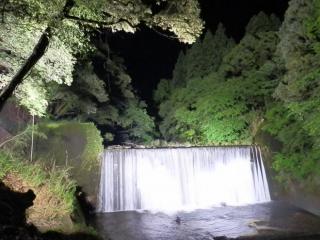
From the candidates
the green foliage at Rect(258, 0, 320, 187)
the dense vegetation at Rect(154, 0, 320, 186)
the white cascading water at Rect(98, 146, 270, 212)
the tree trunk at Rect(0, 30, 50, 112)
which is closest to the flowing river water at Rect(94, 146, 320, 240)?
the white cascading water at Rect(98, 146, 270, 212)

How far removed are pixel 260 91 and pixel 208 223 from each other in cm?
933

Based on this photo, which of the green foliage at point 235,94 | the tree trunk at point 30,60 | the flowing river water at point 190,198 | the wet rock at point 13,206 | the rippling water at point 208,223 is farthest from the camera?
the green foliage at point 235,94

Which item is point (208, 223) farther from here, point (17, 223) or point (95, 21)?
point (95, 21)

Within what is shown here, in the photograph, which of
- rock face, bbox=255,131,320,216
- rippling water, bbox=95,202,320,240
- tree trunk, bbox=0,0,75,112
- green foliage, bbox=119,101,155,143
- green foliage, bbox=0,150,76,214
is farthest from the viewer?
green foliage, bbox=119,101,155,143

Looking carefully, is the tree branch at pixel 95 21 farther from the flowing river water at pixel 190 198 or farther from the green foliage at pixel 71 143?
the green foliage at pixel 71 143

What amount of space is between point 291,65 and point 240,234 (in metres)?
6.05

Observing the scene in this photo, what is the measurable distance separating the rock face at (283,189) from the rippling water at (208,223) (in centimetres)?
43

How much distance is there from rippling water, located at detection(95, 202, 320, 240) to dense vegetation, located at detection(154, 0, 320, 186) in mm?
1752

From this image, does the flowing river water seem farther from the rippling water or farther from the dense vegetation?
the dense vegetation

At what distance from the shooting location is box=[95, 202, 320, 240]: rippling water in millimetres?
10180

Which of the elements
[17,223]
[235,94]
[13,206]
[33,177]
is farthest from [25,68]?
[235,94]

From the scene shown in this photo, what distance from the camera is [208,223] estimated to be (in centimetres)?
1133

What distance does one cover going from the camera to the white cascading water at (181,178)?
1372cm

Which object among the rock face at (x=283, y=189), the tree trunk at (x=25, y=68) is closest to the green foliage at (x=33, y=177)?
the tree trunk at (x=25, y=68)
